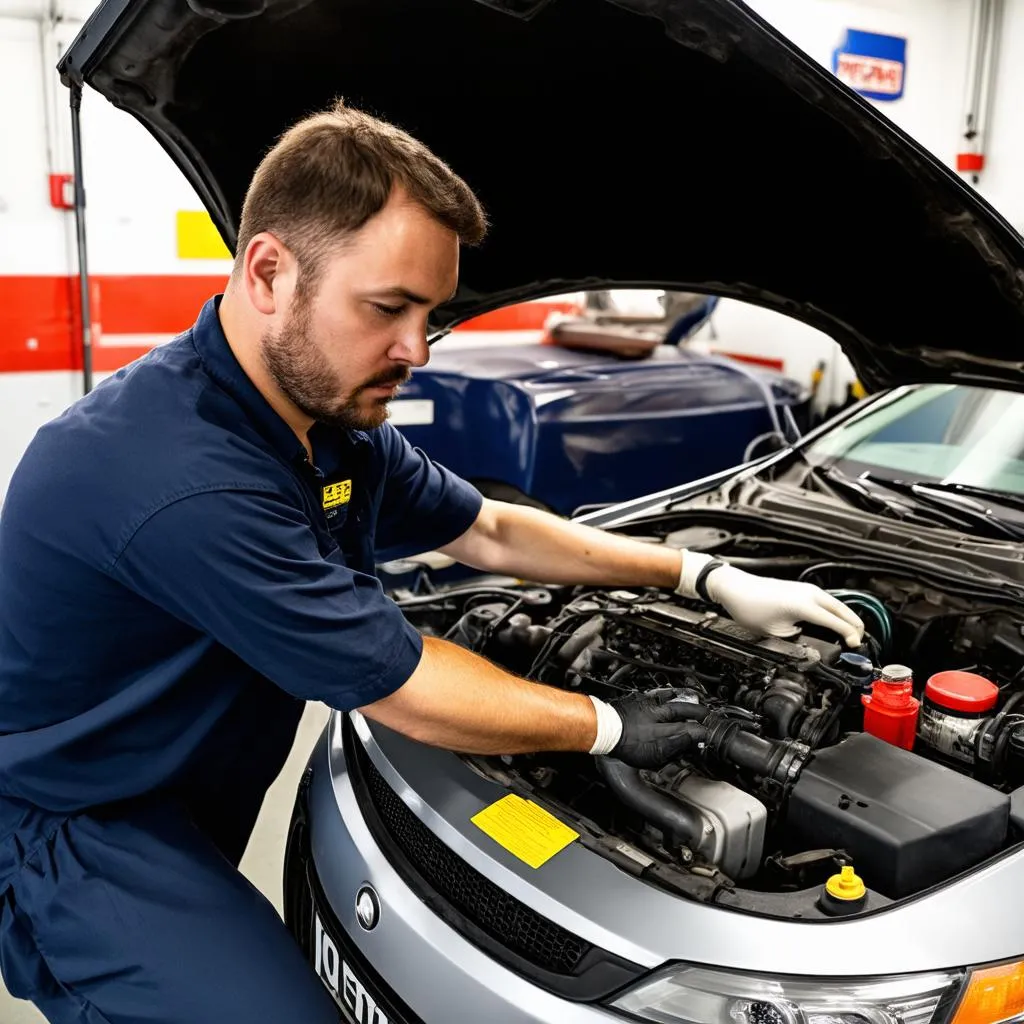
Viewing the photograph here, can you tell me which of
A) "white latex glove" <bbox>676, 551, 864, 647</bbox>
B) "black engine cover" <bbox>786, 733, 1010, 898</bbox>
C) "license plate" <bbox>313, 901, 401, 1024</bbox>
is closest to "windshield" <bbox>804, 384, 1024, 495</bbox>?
"white latex glove" <bbox>676, 551, 864, 647</bbox>

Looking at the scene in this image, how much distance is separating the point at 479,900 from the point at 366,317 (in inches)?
29.4

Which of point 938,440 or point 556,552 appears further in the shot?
point 938,440

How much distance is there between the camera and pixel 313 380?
1.38 meters

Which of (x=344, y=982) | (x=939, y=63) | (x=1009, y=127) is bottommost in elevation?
(x=344, y=982)

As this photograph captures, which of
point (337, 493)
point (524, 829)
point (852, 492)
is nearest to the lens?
point (524, 829)

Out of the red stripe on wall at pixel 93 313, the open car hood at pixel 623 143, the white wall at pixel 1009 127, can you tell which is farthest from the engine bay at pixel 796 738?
the white wall at pixel 1009 127

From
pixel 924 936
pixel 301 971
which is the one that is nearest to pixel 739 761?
pixel 924 936

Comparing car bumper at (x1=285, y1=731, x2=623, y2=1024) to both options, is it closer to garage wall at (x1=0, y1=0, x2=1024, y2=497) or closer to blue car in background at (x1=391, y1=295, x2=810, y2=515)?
blue car in background at (x1=391, y1=295, x2=810, y2=515)

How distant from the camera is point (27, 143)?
11.1 ft

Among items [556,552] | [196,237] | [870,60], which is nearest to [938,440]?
[556,552]

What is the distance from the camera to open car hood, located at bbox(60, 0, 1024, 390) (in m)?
1.34

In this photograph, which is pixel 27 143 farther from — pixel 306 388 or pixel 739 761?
pixel 739 761

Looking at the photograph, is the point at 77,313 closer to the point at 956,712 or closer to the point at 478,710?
the point at 478,710

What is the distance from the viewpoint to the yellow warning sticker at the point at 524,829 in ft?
4.27
